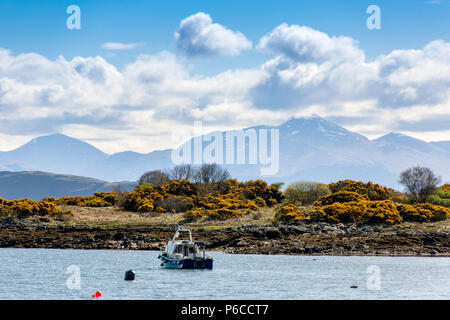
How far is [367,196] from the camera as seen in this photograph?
96.9 m

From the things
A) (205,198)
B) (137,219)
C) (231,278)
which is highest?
(205,198)

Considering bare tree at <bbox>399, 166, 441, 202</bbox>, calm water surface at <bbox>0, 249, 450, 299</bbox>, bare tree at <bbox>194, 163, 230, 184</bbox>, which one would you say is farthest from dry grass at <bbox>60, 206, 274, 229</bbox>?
bare tree at <bbox>194, 163, 230, 184</bbox>

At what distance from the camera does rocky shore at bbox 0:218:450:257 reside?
66312 mm

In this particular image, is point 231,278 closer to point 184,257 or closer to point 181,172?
point 184,257

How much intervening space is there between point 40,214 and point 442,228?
60027mm

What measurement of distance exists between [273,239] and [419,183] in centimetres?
3725

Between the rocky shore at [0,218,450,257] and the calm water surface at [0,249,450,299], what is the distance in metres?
3.58

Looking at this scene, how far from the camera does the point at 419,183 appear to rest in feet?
322

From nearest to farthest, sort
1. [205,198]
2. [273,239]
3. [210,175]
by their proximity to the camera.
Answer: [273,239] < [205,198] < [210,175]

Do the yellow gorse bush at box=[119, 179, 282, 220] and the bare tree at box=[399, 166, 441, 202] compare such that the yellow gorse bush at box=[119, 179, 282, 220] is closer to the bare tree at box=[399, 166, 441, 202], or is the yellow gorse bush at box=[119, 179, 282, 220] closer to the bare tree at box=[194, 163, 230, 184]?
the bare tree at box=[194, 163, 230, 184]

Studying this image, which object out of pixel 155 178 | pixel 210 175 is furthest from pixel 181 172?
pixel 210 175
